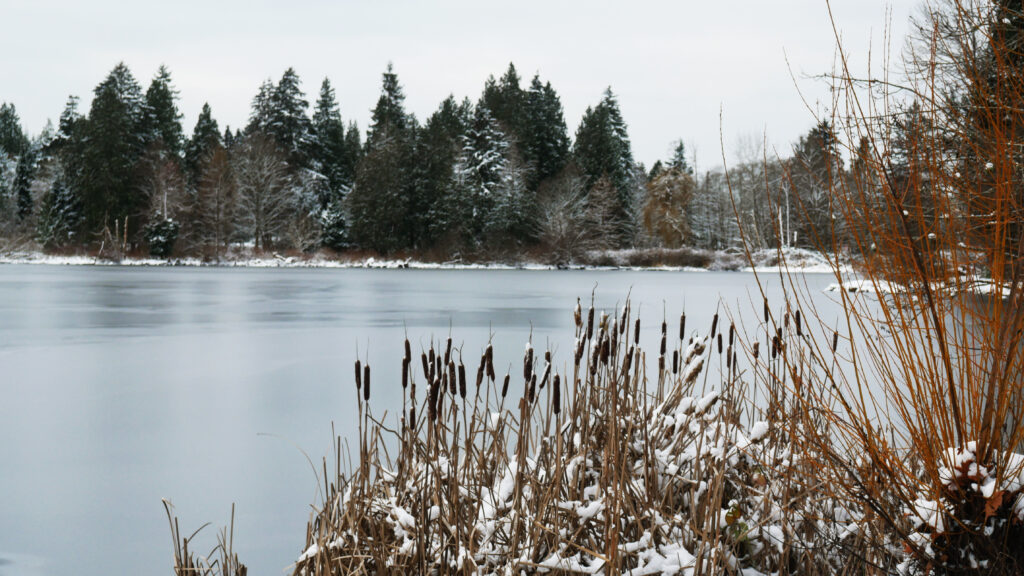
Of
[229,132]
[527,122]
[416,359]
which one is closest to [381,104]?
[527,122]

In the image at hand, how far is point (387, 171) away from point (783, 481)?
4194 cm

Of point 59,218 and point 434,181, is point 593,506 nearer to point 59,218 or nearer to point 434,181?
point 434,181

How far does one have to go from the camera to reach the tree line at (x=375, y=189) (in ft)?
139

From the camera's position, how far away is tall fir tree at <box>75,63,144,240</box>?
43594 millimetres

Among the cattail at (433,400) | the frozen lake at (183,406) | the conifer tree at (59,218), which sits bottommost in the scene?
the frozen lake at (183,406)

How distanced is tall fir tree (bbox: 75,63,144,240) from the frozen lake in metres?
28.2

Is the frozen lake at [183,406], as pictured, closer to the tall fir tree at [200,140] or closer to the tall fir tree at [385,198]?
the tall fir tree at [385,198]

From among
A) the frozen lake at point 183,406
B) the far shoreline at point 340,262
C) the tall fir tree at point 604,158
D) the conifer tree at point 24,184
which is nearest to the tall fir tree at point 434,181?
the far shoreline at point 340,262

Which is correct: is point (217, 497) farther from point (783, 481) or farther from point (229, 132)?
point (229, 132)

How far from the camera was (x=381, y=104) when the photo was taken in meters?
53.4

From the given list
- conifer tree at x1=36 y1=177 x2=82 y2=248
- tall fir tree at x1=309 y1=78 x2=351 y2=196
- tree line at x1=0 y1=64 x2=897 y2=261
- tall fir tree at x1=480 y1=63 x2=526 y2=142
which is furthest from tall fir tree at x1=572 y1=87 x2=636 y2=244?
conifer tree at x1=36 y1=177 x2=82 y2=248

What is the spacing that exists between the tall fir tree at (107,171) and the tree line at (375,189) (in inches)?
3.0

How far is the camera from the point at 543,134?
50188 millimetres

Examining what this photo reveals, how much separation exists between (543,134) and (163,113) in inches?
949
